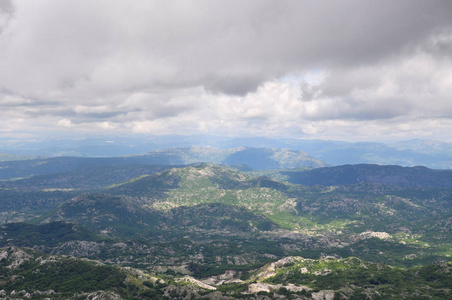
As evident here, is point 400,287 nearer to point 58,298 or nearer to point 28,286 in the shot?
point 58,298

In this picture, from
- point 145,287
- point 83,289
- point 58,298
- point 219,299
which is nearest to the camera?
point 219,299

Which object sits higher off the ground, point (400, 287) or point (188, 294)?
point (188, 294)

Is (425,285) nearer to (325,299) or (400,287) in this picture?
(400,287)

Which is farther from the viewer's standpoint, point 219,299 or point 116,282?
point 116,282

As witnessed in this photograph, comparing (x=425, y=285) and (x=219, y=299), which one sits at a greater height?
(x=219, y=299)

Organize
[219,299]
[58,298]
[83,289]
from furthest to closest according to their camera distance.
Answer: [83,289], [58,298], [219,299]

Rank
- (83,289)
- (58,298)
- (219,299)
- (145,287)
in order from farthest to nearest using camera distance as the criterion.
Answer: (145,287), (83,289), (58,298), (219,299)

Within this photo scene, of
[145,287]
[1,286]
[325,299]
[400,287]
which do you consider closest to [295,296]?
[325,299]

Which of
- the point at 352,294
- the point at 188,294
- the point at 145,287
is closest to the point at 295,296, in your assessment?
the point at 352,294

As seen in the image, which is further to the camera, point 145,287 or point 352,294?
point 145,287
